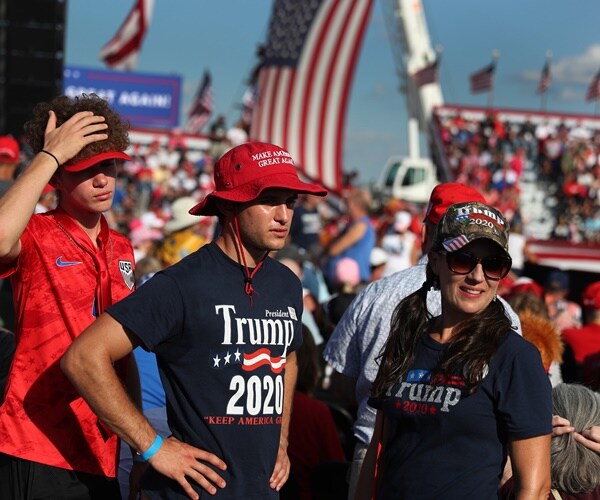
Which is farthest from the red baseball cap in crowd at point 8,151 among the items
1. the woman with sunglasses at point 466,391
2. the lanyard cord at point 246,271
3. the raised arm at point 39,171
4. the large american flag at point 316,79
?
the large american flag at point 316,79

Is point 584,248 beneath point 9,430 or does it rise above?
beneath

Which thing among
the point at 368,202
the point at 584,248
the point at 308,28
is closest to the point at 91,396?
the point at 368,202

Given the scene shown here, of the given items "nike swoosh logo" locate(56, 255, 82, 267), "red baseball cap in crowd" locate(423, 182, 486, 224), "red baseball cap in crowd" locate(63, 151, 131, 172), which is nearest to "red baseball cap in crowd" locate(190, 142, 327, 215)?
"red baseball cap in crowd" locate(63, 151, 131, 172)

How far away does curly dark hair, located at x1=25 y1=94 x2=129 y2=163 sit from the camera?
3432 millimetres

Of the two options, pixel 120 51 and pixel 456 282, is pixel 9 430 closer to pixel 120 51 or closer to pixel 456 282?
pixel 456 282

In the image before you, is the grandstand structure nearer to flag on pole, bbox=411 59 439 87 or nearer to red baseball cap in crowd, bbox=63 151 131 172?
flag on pole, bbox=411 59 439 87

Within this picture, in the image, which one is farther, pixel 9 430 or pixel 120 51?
pixel 120 51

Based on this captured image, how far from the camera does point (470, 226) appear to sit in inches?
115

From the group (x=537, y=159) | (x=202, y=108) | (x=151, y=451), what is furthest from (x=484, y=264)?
(x=202, y=108)

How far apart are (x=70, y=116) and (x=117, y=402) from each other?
3.49 ft

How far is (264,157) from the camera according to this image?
314 centimetres

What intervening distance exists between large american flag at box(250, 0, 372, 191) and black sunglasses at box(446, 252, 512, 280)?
1537cm

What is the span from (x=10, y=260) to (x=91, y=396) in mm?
584

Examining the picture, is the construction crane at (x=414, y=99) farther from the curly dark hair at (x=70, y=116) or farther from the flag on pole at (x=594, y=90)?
the curly dark hair at (x=70, y=116)
